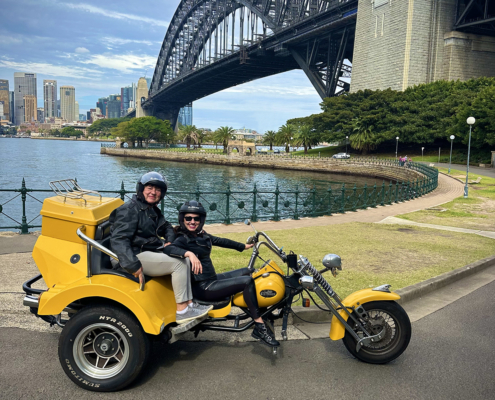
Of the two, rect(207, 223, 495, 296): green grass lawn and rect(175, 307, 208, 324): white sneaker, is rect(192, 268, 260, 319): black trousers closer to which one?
rect(175, 307, 208, 324): white sneaker

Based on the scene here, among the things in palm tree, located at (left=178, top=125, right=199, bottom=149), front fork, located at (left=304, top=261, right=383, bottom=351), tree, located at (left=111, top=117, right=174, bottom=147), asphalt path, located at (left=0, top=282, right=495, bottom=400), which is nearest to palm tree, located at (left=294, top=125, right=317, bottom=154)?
palm tree, located at (left=178, top=125, right=199, bottom=149)

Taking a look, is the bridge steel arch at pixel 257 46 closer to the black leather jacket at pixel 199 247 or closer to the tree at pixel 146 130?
the tree at pixel 146 130

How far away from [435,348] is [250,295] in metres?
2.10

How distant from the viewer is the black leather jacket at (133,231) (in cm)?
348

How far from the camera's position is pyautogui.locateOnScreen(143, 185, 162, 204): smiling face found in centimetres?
388

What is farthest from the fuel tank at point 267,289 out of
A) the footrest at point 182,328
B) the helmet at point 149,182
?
the helmet at point 149,182

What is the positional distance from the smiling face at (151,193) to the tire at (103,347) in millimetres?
956

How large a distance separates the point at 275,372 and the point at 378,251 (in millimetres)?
5501

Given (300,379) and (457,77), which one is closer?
(300,379)

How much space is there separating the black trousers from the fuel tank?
0.22 ft

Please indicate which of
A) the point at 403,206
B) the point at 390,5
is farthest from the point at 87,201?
the point at 390,5

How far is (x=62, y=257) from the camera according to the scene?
12.2 ft

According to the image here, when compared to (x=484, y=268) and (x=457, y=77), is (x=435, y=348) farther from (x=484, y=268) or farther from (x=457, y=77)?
(x=457, y=77)

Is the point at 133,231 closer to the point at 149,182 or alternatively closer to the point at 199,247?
the point at 149,182
